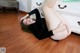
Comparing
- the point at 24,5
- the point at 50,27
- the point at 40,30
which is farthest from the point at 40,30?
the point at 24,5

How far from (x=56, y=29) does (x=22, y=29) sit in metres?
0.63

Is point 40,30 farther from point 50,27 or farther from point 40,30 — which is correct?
point 50,27

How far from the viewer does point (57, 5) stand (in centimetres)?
209

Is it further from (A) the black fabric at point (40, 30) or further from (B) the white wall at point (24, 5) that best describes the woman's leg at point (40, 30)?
(B) the white wall at point (24, 5)

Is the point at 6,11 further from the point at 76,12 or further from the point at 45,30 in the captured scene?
the point at 76,12

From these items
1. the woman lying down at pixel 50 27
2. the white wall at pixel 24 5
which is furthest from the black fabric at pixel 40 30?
the white wall at pixel 24 5

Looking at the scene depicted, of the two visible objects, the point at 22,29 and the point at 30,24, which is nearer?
the point at 30,24

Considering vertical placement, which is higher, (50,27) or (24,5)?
(50,27)

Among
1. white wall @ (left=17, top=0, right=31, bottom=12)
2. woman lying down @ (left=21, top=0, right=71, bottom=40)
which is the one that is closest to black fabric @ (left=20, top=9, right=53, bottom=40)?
woman lying down @ (left=21, top=0, right=71, bottom=40)

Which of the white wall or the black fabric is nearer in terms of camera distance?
the black fabric

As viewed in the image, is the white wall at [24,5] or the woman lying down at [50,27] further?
the white wall at [24,5]

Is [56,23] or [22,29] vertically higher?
[56,23]

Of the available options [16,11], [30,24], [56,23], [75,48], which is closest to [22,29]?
[30,24]

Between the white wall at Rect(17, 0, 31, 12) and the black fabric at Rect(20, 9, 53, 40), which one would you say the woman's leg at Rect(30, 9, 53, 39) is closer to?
the black fabric at Rect(20, 9, 53, 40)
